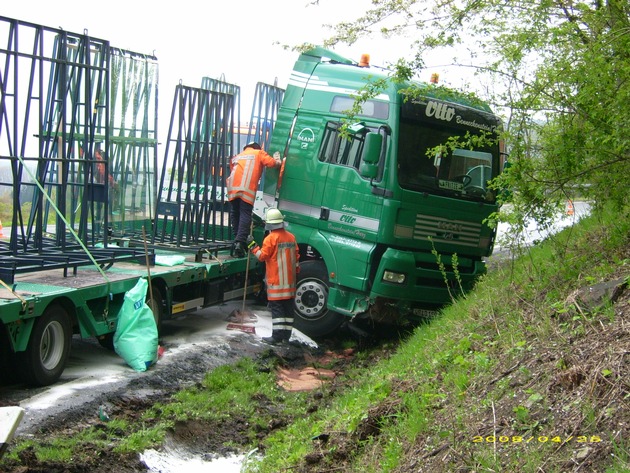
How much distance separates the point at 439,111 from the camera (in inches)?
389

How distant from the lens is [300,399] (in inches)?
305

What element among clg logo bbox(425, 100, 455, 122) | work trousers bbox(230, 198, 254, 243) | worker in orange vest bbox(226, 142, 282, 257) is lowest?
work trousers bbox(230, 198, 254, 243)

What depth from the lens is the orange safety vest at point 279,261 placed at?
9805mm

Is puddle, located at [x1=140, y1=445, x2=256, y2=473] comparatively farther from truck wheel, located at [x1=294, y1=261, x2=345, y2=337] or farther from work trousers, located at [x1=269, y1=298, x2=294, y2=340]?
truck wheel, located at [x1=294, y1=261, x2=345, y2=337]

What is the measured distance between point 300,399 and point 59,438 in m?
2.65

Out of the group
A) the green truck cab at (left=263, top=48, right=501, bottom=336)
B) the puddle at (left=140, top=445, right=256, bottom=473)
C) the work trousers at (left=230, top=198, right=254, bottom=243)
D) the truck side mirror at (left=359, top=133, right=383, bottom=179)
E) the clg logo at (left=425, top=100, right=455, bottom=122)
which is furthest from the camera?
the work trousers at (left=230, top=198, right=254, bottom=243)

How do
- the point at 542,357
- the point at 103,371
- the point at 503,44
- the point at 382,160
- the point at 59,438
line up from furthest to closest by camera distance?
1. the point at 382,160
2. the point at 103,371
3. the point at 503,44
4. the point at 59,438
5. the point at 542,357

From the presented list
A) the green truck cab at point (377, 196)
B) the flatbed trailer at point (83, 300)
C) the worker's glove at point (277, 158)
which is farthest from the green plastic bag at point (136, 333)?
the worker's glove at point (277, 158)

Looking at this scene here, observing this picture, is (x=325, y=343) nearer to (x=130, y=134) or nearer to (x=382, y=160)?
(x=382, y=160)

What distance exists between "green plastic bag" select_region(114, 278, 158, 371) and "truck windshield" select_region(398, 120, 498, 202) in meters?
3.46

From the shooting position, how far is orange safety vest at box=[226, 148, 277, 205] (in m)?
10.6

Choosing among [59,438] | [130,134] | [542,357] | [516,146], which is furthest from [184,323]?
[542,357]

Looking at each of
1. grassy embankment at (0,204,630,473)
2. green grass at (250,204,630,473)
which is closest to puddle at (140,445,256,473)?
grassy embankment at (0,204,630,473)

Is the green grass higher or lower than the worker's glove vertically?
lower
